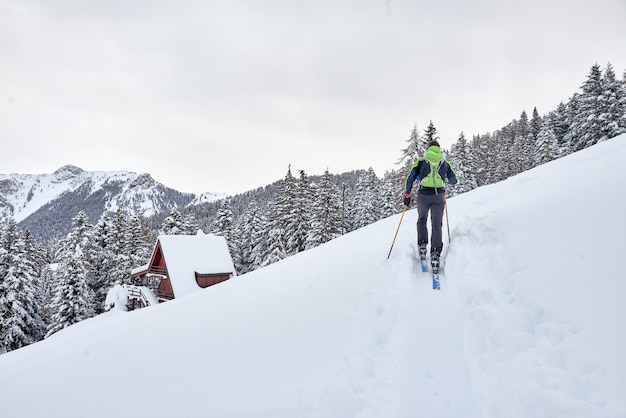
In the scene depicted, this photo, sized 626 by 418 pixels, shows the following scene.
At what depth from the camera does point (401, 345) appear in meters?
3.77

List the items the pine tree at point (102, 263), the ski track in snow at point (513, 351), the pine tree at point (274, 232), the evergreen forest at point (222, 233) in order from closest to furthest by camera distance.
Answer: the ski track in snow at point (513, 351), the evergreen forest at point (222, 233), the pine tree at point (102, 263), the pine tree at point (274, 232)

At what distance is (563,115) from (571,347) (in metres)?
67.6

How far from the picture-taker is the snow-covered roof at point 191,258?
2342 cm

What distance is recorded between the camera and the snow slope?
275 cm

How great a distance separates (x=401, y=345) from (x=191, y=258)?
80.3ft

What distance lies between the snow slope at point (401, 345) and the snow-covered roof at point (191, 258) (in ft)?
63.1

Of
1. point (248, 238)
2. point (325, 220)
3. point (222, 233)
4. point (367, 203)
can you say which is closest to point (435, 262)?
point (325, 220)

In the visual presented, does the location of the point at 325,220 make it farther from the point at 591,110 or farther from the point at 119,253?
the point at 591,110

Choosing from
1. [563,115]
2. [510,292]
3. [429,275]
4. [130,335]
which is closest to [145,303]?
[130,335]

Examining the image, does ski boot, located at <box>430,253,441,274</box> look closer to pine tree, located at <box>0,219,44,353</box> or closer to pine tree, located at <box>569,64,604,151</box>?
pine tree, located at <box>0,219,44,353</box>

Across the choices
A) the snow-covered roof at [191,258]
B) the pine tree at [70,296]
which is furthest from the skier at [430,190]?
the pine tree at [70,296]

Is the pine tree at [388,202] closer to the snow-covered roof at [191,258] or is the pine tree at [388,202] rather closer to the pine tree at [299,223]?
the pine tree at [299,223]

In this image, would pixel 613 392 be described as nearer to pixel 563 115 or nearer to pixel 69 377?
pixel 69 377

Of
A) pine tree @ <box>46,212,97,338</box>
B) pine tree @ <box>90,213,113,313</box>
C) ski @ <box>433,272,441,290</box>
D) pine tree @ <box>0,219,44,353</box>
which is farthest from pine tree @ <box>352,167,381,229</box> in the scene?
pine tree @ <box>0,219,44,353</box>
